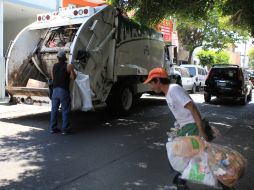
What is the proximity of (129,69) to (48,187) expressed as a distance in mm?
6644

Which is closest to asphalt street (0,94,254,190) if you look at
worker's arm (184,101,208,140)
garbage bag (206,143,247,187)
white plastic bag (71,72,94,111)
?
white plastic bag (71,72,94,111)

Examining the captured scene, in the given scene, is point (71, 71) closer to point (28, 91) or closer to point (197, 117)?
point (28, 91)

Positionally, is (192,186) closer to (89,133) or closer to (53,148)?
(53,148)

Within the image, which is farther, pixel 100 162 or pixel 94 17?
pixel 94 17

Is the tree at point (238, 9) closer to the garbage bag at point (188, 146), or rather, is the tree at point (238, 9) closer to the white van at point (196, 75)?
the white van at point (196, 75)

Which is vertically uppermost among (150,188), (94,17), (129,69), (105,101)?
(94,17)

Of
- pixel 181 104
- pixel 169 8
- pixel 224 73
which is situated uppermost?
pixel 169 8

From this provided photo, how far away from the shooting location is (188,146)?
3.66 m

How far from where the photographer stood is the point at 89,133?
338 inches

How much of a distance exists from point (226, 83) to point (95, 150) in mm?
10091

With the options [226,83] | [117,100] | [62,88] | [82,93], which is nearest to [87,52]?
[82,93]

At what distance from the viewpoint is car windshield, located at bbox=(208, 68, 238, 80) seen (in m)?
16.0

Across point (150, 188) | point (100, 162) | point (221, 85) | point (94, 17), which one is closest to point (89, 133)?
point (100, 162)

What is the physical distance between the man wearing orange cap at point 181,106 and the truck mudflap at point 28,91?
5.89m
